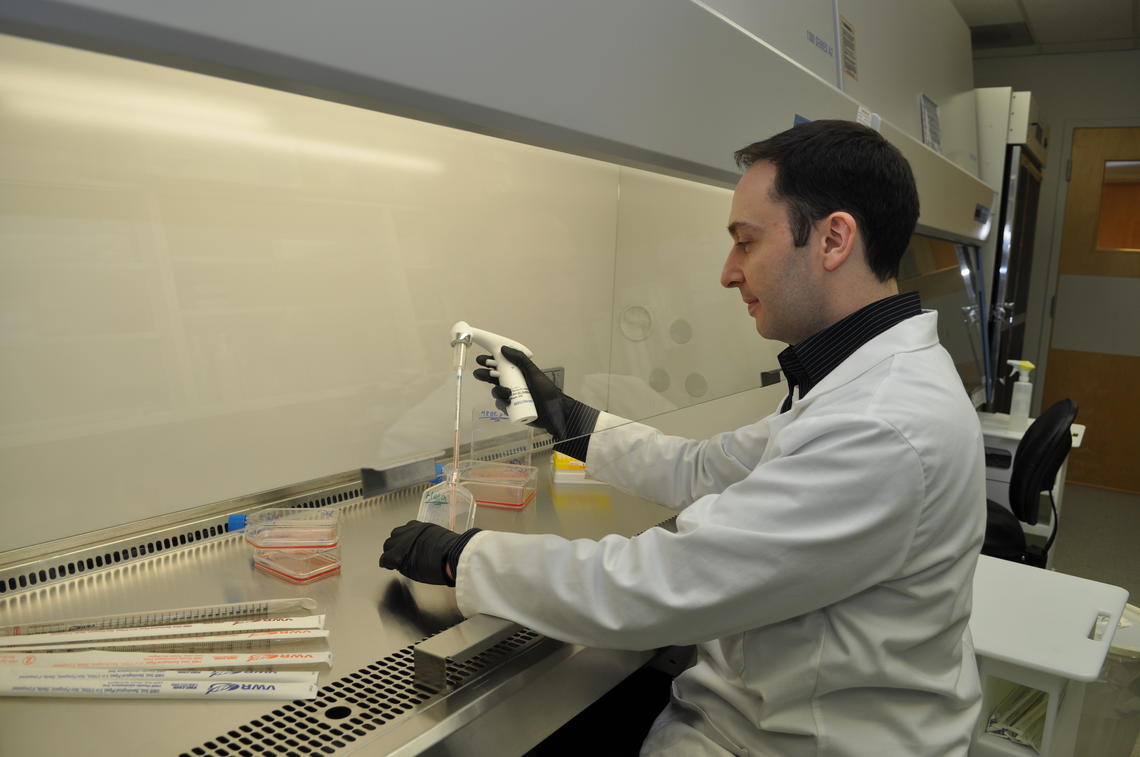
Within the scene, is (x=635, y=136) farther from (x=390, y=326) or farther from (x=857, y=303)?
(x=390, y=326)

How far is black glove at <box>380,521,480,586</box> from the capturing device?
1123 mm

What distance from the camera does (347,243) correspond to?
1395mm

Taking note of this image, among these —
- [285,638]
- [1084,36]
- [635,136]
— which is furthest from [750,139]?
[1084,36]

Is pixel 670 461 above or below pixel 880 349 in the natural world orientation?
below

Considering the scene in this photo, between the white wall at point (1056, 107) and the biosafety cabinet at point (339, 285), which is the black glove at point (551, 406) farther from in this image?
the white wall at point (1056, 107)

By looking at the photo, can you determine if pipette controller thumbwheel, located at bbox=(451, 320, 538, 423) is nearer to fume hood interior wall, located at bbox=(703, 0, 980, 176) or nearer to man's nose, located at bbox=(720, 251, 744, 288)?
man's nose, located at bbox=(720, 251, 744, 288)

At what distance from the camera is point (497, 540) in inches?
42.9

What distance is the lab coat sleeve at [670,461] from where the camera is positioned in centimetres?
148

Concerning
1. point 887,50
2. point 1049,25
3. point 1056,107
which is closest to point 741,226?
point 887,50

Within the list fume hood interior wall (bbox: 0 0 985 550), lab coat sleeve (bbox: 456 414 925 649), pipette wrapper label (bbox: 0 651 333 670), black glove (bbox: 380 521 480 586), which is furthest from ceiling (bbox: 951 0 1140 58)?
pipette wrapper label (bbox: 0 651 333 670)

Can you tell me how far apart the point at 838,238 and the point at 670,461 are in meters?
0.55

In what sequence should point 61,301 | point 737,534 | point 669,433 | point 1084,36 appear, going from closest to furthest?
point 737,534
point 61,301
point 669,433
point 1084,36

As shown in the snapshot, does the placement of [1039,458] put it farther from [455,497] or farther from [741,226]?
[455,497]

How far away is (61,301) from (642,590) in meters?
0.87
